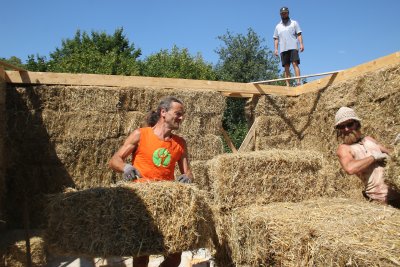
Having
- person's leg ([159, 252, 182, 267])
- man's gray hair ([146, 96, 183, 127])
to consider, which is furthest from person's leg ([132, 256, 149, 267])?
man's gray hair ([146, 96, 183, 127])

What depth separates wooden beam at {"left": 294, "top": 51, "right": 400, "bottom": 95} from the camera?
228 inches

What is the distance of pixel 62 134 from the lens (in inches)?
236

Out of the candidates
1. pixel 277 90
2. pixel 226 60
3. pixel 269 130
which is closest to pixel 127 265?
pixel 269 130

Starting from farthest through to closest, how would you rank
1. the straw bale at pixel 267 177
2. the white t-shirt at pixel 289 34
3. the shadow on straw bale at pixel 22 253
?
the white t-shirt at pixel 289 34 < the shadow on straw bale at pixel 22 253 < the straw bale at pixel 267 177

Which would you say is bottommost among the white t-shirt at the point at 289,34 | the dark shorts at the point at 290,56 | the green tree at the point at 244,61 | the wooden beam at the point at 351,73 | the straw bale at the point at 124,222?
the straw bale at the point at 124,222

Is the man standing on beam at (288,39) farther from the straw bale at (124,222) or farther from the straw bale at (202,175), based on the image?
the straw bale at (124,222)

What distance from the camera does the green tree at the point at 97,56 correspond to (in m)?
21.5

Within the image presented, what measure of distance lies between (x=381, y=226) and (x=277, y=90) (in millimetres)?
5101

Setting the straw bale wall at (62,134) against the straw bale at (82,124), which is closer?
the straw bale wall at (62,134)

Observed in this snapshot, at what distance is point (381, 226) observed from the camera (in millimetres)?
2932

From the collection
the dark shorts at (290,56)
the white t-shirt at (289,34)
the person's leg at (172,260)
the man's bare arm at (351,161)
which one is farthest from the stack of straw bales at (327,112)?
the person's leg at (172,260)

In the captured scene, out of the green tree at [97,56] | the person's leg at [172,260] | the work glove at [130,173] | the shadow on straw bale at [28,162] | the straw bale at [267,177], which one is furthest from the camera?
the green tree at [97,56]

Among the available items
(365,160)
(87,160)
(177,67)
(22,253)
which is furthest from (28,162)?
(177,67)

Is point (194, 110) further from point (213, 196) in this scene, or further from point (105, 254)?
point (105, 254)
